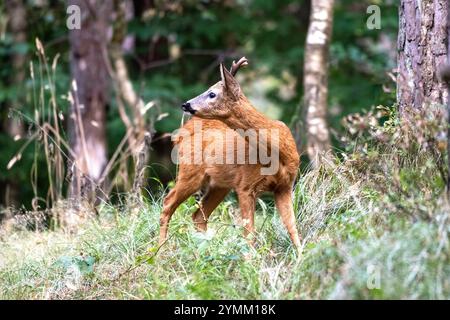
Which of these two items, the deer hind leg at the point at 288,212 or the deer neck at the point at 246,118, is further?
the deer neck at the point at 246,118

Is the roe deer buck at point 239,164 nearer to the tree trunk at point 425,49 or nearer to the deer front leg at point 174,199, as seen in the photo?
the deer front leg at point 174,199

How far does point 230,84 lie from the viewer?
628cm

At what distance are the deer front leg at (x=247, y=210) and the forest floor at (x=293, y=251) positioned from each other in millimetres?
109

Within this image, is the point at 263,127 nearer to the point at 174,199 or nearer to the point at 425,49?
the point at 174,199

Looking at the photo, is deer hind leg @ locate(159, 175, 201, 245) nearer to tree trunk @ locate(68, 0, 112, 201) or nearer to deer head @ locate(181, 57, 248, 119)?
deer head @ locate(181, 57, 248, 119)

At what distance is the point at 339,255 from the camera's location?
4.84 metres

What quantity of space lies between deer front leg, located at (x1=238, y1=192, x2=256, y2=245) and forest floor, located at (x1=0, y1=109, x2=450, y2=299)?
0.36ft

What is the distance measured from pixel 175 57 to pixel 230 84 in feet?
25.3

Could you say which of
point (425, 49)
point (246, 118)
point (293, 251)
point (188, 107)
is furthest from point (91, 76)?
point (293, 251)

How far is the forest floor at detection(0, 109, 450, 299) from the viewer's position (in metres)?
4.58

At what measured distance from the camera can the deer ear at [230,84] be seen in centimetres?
626

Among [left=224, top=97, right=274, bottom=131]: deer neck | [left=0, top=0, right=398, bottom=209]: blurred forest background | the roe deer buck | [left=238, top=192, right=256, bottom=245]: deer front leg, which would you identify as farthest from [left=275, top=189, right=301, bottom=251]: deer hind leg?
[left=0, top=0, right=398, bottom=209]: blurred forest background
